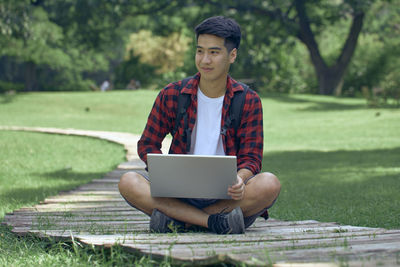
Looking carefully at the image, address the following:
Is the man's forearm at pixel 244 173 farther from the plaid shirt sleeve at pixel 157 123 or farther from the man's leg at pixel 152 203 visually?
the plaid shirt sleeve at pixel 157 123

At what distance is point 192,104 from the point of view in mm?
4332

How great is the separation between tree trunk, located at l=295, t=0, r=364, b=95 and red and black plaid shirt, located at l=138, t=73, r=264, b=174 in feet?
92.9

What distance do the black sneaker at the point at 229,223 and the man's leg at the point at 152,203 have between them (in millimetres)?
110

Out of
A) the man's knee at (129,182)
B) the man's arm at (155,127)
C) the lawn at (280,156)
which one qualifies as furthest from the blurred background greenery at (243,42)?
the man's knee at (129,182)

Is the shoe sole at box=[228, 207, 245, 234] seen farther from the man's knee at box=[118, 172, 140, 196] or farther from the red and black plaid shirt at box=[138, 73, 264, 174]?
the man's knee at box=[118, 172, 140, 196]

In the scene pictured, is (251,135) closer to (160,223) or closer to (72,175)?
(160,223)

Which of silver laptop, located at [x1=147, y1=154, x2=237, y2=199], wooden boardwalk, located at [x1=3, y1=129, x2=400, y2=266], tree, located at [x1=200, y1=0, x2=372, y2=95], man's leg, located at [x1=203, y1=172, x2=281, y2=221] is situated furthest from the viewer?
tree, located at [x1=200, y1=0, x2=372, y2=95]

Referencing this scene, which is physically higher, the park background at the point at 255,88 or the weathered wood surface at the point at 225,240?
the weathered wood surface at the point at 225,240

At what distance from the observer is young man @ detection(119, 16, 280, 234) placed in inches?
160

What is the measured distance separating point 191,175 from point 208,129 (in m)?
0.62

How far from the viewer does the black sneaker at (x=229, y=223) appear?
12.7 feet

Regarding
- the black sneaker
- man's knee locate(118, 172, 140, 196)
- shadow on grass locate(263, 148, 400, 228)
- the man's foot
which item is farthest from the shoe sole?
shadow on grass locate(263, 148, 400, 228)

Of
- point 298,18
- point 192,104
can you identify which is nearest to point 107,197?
point 192,104

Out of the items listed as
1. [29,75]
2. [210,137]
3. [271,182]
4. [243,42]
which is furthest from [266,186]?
[29,75]
